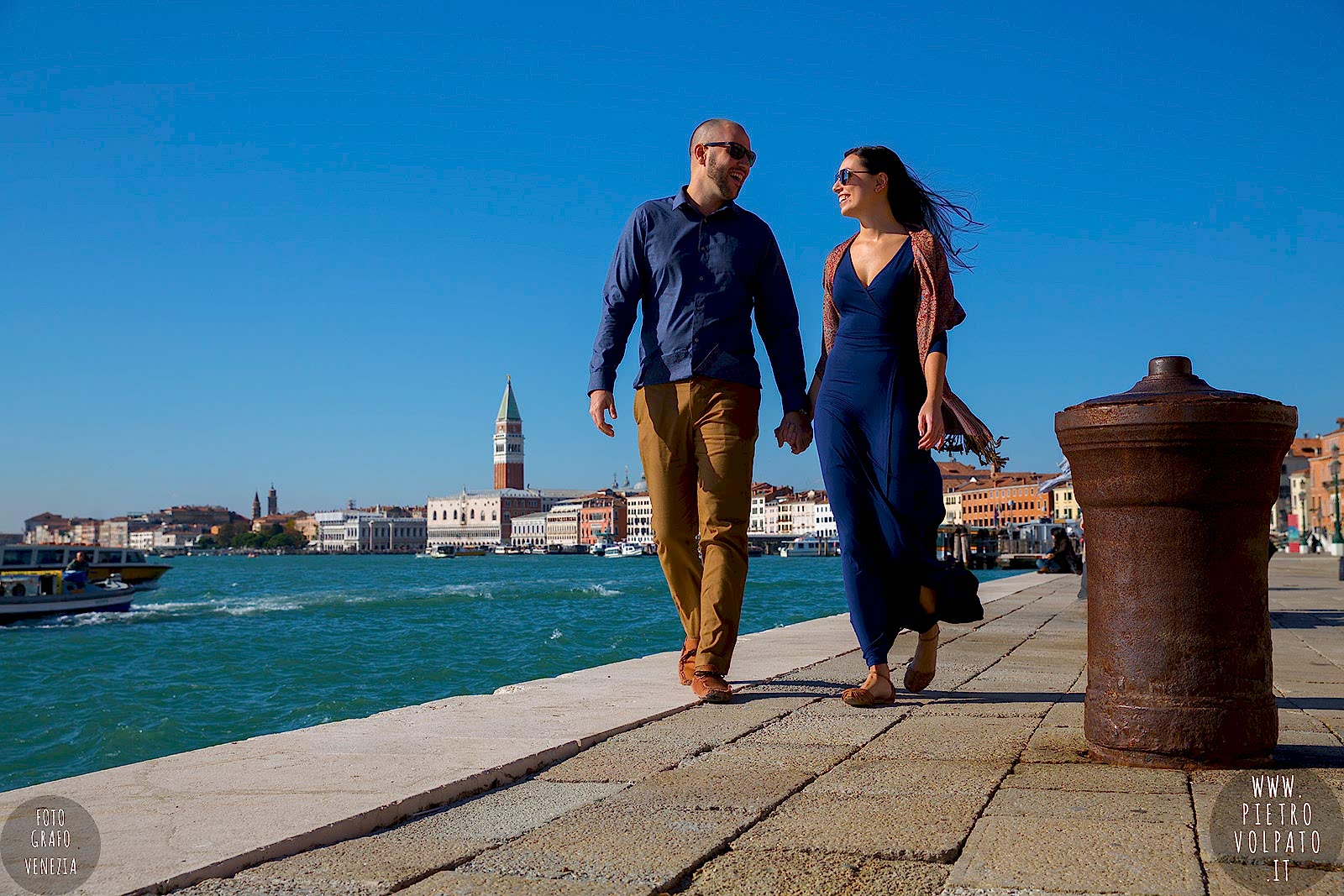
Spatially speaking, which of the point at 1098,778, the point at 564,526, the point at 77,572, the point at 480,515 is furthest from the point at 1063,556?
the point at 480,515

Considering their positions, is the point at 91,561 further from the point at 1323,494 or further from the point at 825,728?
the point at 1323,494

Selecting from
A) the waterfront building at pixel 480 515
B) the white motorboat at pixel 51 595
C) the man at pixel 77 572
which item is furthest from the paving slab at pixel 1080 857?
the waterfront building at pixel 480 515

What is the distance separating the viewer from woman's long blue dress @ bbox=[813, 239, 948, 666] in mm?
3373

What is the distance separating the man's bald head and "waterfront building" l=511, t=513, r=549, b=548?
157m

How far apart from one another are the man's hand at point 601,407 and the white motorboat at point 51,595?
2942 cm

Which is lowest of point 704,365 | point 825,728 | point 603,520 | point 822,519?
point 822,519

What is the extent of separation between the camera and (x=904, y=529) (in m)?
3.35

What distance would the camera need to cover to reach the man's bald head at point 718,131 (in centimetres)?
389

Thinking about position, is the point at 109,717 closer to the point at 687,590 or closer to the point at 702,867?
the point at 687,590

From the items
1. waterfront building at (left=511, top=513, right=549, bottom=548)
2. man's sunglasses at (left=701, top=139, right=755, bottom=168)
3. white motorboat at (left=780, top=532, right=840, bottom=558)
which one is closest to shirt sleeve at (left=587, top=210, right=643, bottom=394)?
man's sunglasses at (left=701, top=139, right=755, bottom=168)

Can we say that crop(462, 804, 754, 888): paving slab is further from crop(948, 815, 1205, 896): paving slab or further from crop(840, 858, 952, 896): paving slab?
crop(948, 815, 1205, 896): paving slab

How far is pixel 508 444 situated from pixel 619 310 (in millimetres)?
182802

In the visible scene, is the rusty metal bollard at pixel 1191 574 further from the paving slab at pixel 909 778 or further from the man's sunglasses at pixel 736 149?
the man's sunglasses at pixel 736 149

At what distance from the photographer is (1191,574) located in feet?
7.75
